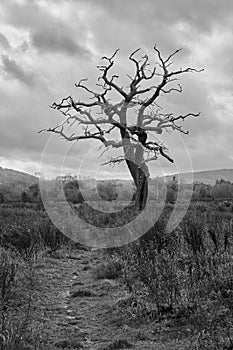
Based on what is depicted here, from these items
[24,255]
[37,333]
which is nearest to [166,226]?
[24,255]

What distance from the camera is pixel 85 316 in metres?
6.36

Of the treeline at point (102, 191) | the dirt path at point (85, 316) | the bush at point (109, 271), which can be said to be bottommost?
the dirt path at point (85, 316)

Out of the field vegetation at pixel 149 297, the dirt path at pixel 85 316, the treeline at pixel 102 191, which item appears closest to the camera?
the field vegetation at pixel 149 297

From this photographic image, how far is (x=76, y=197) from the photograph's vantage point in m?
31.3

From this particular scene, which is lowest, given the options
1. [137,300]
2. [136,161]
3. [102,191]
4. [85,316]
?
[85,316]

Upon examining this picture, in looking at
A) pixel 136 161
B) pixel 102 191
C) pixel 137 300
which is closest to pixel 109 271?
pixel 137 300

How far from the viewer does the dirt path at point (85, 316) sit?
508 centimetres

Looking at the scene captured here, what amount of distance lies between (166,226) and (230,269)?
4357 millimetres

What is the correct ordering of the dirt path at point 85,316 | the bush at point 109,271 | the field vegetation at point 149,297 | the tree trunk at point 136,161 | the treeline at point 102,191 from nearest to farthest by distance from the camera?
the field vegetation at point 149,297, the dirt path at point 85,316, the bush at point 109,271, the tree trunk at point 136,161, the treeline at point 102,191

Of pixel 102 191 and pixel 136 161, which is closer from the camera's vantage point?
pixel 136 161

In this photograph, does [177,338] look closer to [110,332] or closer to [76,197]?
[110,332]

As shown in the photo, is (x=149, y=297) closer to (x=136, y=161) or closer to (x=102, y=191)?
(x=136, y=161)

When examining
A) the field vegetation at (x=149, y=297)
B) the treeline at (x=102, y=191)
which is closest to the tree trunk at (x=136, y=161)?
the treeline at (x=102, y=191)

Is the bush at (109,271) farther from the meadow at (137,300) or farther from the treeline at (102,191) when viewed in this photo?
the treeline at (102,191)
